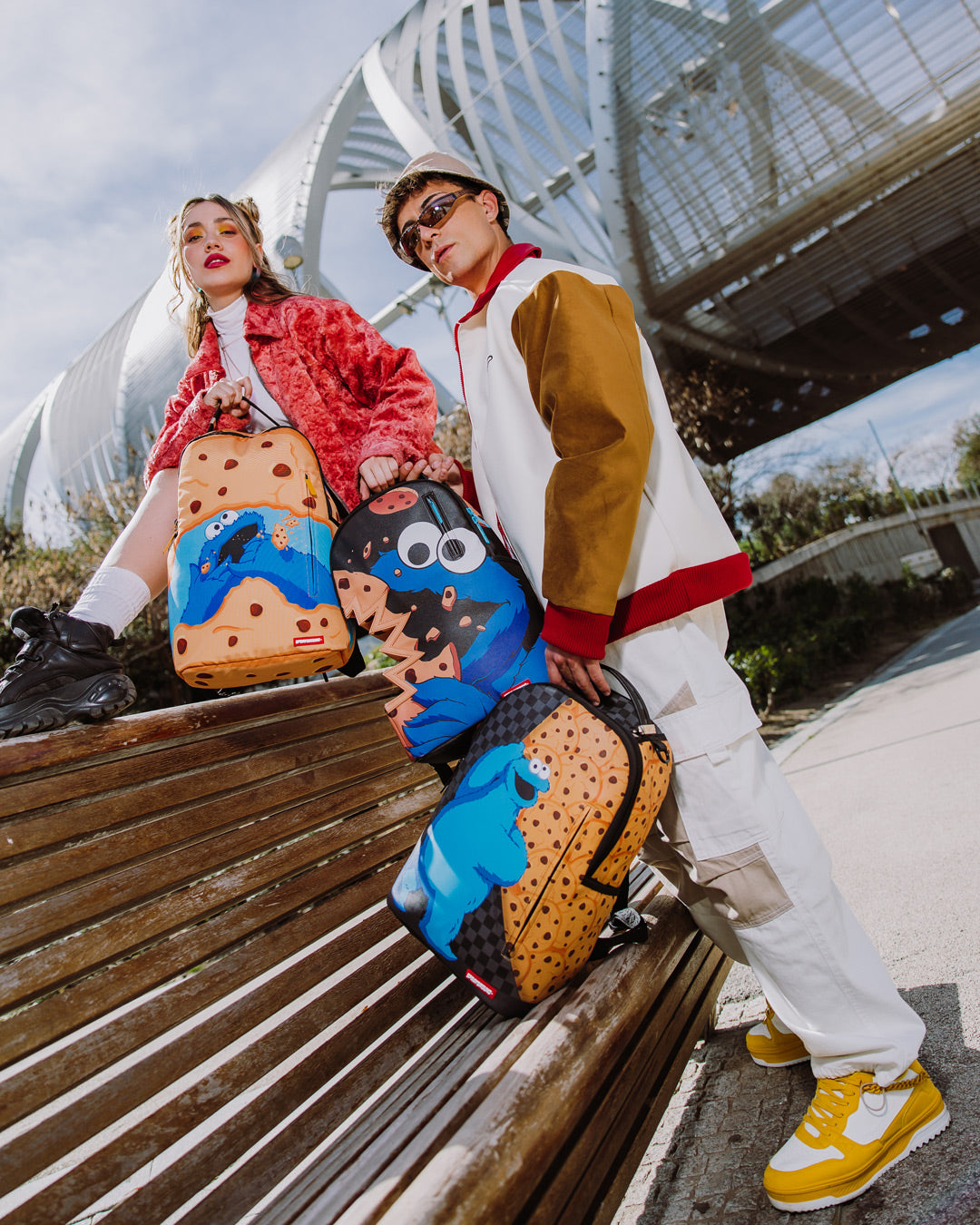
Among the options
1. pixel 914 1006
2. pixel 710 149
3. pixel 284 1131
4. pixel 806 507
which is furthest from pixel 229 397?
pixel 806 507

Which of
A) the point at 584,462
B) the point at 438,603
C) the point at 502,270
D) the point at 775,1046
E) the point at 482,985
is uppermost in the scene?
the point at 502,270

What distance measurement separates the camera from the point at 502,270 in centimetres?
185

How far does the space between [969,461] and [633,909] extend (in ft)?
207

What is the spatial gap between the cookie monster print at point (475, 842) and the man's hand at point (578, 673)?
18 centimetres

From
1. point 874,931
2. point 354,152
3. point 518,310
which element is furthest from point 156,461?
point 354,152

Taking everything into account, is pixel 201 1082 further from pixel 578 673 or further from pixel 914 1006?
pixel 914 1006

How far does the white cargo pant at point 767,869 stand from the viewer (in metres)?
1.56

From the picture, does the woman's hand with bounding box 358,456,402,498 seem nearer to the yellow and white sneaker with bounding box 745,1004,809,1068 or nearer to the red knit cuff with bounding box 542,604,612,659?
the red knit cuff with bounding box 542,604,612,659

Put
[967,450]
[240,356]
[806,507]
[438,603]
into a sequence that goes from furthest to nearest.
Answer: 1. [967,450]
2. [806,507]
3. [240,356]
4. [438,603]

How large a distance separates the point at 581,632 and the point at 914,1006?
61.4 inches

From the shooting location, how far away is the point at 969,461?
54.6 meters

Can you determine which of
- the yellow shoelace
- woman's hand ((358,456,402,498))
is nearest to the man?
the yellow shoelace

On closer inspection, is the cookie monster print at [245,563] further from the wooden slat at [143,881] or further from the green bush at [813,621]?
the green bush at [813,621]

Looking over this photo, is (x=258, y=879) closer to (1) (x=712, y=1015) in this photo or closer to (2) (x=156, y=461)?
(2) (x=156, y=461)
